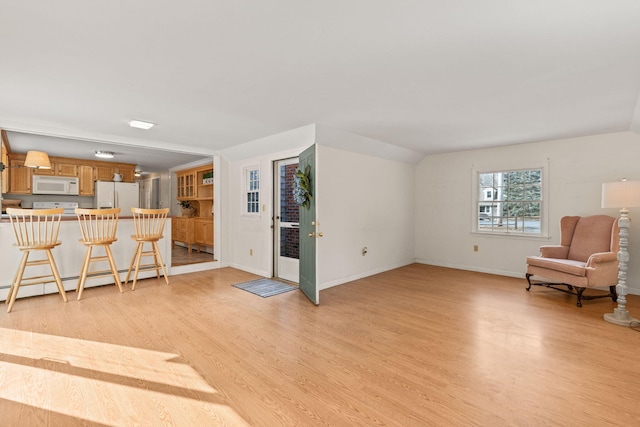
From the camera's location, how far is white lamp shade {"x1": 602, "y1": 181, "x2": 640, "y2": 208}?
318cm

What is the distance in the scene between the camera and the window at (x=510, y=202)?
5.04 meters

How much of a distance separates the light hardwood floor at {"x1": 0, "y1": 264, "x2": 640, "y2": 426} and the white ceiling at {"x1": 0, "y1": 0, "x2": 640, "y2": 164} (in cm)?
220

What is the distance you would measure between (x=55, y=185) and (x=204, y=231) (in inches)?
121

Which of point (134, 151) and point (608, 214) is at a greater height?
point (134, 151)

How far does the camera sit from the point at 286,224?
15.9 feet

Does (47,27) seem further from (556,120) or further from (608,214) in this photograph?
(608,214)

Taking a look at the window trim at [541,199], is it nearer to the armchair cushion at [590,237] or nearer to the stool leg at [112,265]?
the armchair cushion at [590,237]

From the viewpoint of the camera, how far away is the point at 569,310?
3496 mm

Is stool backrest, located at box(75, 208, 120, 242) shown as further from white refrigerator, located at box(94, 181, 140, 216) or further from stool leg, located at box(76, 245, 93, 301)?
white refrigerator, located at box(94, 181, 140, 216)

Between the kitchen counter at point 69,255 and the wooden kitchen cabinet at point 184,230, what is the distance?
7.18 feet

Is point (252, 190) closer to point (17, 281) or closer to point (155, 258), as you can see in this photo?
point (155, 258)

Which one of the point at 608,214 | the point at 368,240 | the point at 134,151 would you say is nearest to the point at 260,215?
the point at 368,240

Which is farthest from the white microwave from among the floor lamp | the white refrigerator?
the floor lamp

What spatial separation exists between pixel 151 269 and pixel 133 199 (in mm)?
3198
